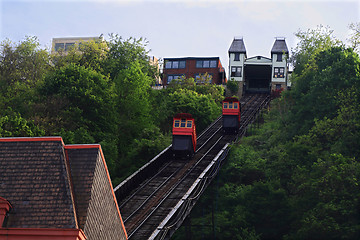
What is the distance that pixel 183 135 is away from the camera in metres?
49.8

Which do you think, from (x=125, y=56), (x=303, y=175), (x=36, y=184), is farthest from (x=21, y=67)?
(x=36, y=184)

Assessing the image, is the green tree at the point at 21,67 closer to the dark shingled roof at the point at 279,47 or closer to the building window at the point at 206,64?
the building window at the point at 206,64

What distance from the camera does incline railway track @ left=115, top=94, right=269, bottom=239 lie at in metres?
32.7

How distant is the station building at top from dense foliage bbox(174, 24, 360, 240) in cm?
4040

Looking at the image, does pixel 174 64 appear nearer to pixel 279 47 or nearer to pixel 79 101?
pixel 279 47

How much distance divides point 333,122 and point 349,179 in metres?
9.92

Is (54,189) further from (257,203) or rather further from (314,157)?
(314,157)

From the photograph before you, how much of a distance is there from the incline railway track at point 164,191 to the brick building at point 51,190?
43.9ft

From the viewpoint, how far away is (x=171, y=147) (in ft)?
173

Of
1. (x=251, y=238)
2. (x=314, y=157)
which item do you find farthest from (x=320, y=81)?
(x=251, y=238)

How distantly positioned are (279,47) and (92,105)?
53.3m

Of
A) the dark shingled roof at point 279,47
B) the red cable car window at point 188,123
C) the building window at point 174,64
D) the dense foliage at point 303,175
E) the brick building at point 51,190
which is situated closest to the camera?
the brick building at point 51,190

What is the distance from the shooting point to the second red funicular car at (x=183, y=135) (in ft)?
163

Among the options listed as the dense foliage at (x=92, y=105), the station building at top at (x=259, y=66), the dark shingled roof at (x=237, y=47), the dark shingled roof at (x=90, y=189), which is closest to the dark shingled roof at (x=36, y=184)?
the dark shingled roof at (x=90, y=189)
